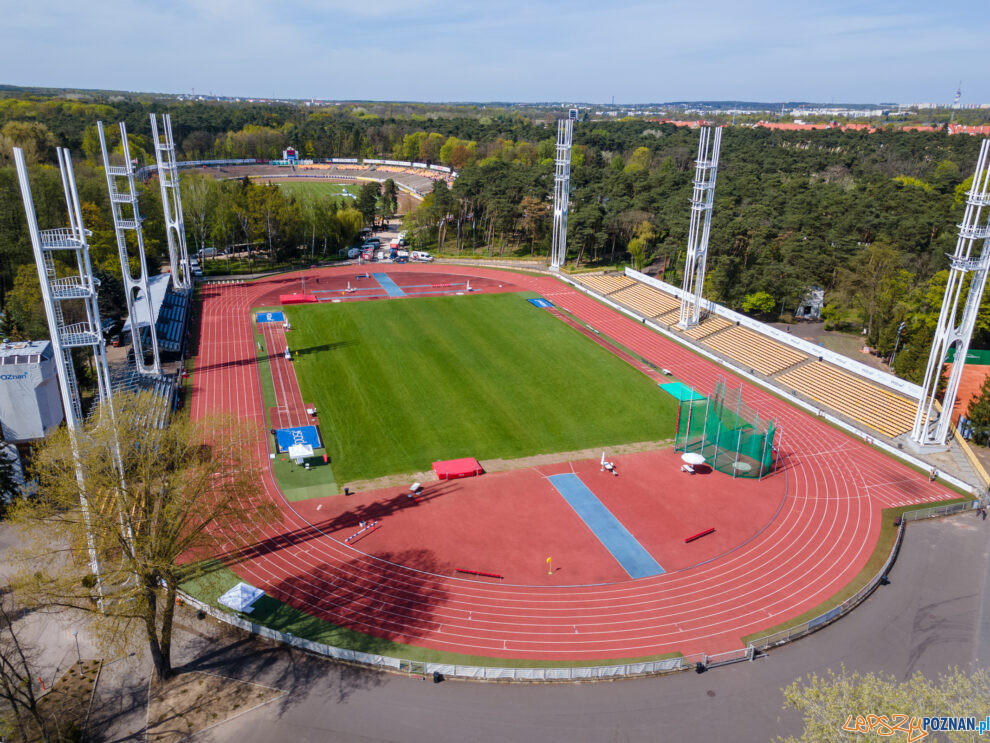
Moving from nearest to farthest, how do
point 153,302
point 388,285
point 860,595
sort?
point 860,595
point 153,302
point 388,285

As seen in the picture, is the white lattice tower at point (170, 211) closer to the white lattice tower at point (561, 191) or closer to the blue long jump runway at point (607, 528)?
the white lattice tower at point (561, 191)

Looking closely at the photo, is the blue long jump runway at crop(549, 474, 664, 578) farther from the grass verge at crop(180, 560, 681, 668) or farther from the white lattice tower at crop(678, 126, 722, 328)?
the white lattice tower at crop(678, 126, 722, 328)

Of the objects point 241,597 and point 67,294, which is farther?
point 241,597

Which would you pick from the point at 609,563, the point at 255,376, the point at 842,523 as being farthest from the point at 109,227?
the point at 842,523

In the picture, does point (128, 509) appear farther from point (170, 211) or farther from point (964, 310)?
point (170, 211)

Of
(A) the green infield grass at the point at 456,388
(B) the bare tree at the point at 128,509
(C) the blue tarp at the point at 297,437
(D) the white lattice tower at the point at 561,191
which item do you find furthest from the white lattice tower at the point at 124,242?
(D) the white lattice tower at the point at 561,191

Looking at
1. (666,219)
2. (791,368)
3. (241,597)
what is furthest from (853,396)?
(241,597)
